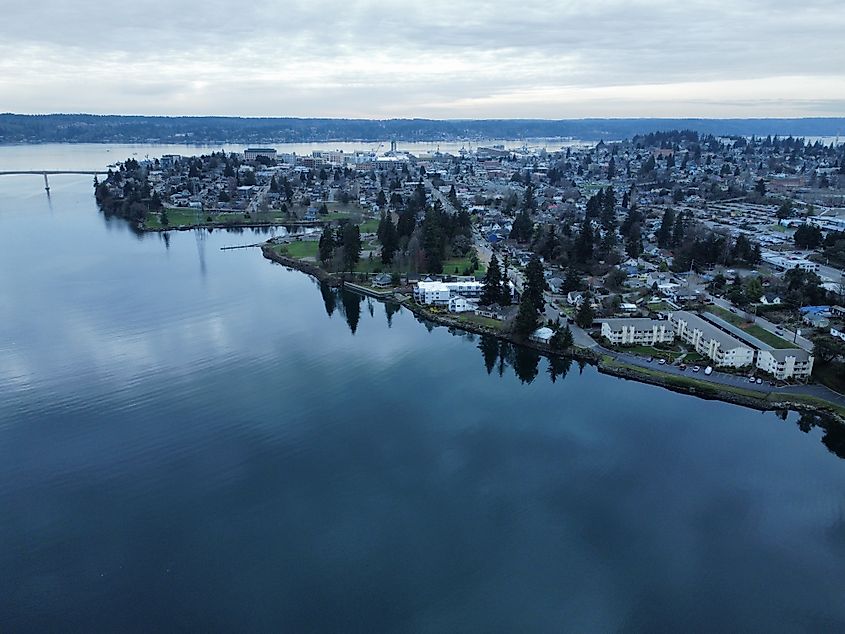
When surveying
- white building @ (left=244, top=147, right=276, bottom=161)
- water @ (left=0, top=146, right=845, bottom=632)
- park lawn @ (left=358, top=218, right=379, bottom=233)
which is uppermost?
white building @ (left=244, top=147, right=276, bottom=161)

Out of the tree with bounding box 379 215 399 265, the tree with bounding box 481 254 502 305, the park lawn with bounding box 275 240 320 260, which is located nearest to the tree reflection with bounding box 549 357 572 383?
the tree with bounding box 481 254 502 305

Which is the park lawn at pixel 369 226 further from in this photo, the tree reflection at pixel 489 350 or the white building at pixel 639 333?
the white building at pixel 639 333

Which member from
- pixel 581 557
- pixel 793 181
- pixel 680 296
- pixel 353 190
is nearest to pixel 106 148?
pixel 353 190

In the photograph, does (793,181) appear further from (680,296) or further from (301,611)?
(301,611)

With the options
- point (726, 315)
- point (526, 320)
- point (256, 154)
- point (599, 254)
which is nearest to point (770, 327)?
point (726, 315)

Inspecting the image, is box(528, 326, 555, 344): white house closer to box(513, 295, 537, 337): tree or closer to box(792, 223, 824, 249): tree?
box(513, 295, 537, 337): tree

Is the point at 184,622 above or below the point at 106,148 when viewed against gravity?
below

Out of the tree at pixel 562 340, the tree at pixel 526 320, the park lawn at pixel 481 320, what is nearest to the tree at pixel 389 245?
the park lawn at pixel 481 320
